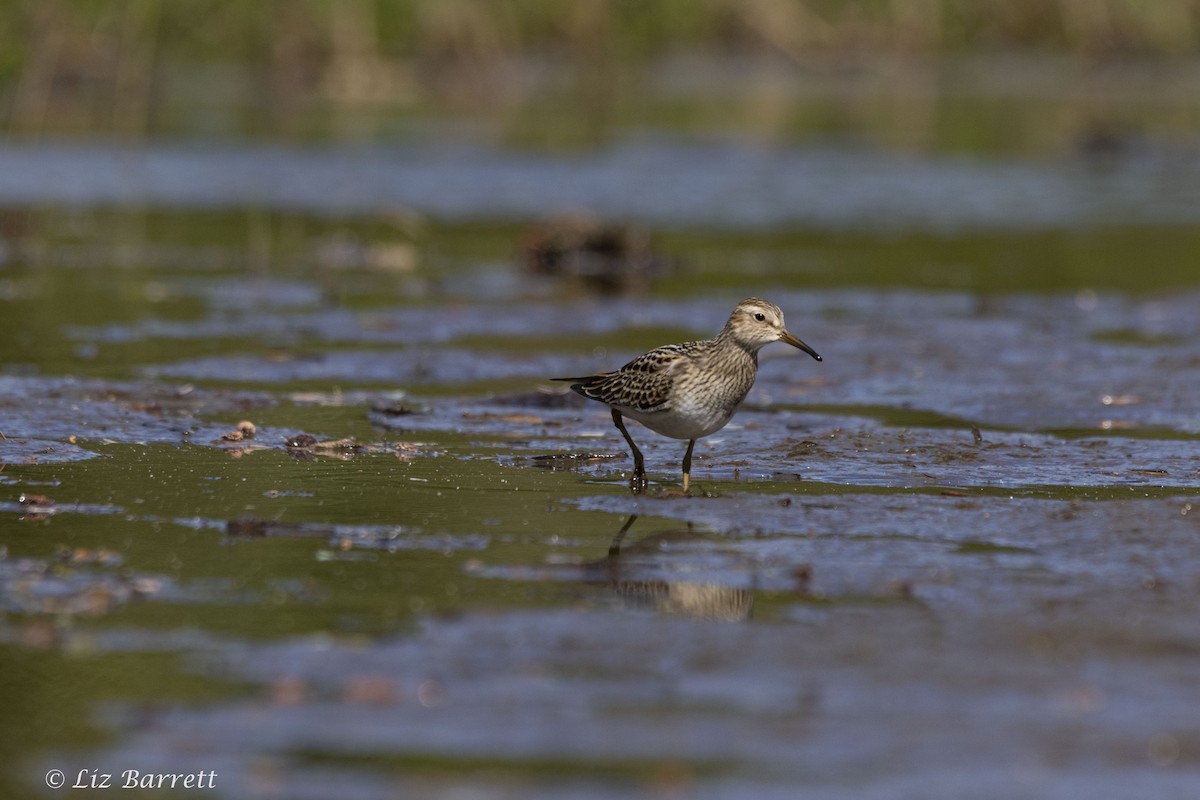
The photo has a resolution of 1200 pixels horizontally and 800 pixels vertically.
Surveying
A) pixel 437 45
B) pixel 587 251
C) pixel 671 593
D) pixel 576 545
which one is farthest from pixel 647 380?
pixel 437 45

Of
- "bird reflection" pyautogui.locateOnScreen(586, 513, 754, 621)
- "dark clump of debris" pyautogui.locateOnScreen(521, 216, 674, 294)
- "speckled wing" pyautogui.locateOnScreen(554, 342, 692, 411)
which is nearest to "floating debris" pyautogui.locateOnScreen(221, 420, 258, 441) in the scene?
"speckled wing" pyautogui.locateOnScreen(554, 342, 692, 411)

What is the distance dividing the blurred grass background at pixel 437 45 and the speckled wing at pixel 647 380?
636 inches

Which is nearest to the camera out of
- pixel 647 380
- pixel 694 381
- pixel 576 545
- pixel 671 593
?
→ pixel 671 593

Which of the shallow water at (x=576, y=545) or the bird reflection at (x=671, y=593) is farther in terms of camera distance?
the bird reflection at (x=671, y=593)

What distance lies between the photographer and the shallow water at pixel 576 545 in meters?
5.74

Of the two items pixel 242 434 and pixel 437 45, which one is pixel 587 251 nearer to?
pixel 242 434

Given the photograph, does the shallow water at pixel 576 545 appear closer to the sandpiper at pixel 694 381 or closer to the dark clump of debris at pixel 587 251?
the sandpiper at pixel 694 381

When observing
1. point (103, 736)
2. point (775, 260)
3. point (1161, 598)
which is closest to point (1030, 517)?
point (1161, 598)

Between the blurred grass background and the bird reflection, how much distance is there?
18.3m

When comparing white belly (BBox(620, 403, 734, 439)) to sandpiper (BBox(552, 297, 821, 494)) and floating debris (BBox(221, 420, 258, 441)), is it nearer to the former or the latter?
sandpiper (BBox(552, 297, 821, 494))

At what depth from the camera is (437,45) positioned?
1916 inches

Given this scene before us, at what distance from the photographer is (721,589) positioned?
7.59 meters

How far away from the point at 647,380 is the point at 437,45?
131ft

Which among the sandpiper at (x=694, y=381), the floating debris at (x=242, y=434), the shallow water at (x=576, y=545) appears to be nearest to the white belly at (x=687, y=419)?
the sandpiper at (x=694, y=381)
